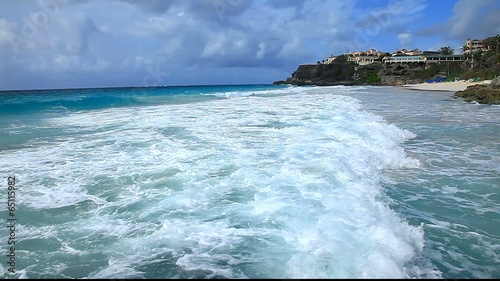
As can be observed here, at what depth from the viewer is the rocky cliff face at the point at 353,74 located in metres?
111

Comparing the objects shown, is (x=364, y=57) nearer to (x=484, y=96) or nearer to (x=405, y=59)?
(x=405, y=59)

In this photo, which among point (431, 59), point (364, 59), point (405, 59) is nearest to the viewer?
point (431, 59)

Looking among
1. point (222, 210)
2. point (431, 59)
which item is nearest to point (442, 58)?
point (431, 59)

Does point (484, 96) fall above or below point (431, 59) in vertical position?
below

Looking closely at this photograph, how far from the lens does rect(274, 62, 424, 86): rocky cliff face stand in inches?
4387

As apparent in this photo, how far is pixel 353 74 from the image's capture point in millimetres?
128875

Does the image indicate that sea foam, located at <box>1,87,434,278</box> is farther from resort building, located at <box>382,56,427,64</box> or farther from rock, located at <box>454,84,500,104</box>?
resort building, located at <box>382,56,427,64</box>

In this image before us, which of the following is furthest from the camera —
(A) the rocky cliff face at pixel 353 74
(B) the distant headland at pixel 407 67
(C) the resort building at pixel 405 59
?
(C) the resort building at pixel 405 59

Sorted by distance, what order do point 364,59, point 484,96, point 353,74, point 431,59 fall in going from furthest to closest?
1. point 364,59
2. point 353,74
3. point 431,59
4. point 484,96

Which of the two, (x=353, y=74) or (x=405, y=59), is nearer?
(x=405, y=59)

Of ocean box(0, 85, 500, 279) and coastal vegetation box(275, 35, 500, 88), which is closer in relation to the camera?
ocean box(0, 85, 500, 279)

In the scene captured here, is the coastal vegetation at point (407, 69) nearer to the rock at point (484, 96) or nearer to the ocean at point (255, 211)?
the rock at point (484, 96)

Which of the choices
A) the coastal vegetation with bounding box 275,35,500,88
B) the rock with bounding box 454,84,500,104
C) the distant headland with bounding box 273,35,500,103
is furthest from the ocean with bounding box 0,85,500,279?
the distant headland with bounding box 273,35,500,103

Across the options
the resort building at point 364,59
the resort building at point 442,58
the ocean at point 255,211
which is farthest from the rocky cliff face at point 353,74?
the ocean at point 255,211
